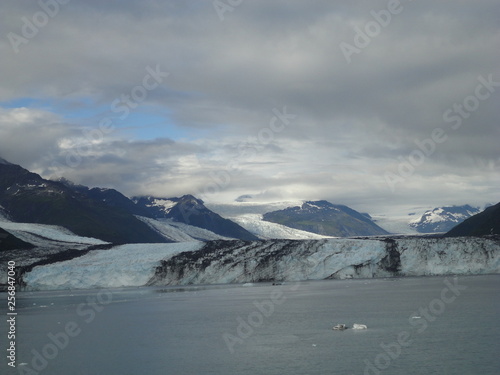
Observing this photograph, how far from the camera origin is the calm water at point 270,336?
24.4 meters

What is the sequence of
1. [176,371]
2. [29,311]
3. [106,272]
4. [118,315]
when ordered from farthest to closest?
1. [106,272]
2. [29,311]
3. [118,315]
4. [176,371]

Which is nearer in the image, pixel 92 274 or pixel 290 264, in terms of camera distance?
pixel 92 274

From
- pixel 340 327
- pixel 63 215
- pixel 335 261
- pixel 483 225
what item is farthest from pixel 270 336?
pixel 63 215

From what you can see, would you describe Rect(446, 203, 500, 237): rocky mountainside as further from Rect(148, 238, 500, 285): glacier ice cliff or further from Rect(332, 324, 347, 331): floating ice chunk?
Rect(332, 324, 347, 331): floating ice chunk

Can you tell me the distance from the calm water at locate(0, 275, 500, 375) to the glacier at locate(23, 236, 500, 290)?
907 inches

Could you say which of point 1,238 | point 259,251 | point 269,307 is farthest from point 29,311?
point 1,238

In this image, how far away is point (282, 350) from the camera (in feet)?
90.3

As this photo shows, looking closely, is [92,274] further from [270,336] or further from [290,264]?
[270,336]

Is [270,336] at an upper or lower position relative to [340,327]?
lower

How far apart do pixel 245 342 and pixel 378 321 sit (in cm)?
921

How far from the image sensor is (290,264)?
252 ft

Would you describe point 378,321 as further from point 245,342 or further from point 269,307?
point 269,307

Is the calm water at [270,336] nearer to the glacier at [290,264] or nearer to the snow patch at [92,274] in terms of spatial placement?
the snow patch at [92,274]

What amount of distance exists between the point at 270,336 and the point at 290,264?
45.3 m
